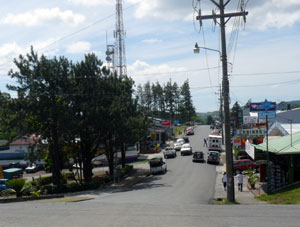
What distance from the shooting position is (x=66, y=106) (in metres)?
35.2

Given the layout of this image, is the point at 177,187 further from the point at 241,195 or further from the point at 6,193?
the point at 6,193

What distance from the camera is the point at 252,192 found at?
26.2 meters

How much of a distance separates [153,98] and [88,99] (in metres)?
93.4

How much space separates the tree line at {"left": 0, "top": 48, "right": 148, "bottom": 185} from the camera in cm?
3369

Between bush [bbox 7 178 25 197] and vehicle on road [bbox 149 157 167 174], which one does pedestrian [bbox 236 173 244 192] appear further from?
bush [bbox 7 178 25 197]

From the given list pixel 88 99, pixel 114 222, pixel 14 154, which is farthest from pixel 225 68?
pixel 14 154

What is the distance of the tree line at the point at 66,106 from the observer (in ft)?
111

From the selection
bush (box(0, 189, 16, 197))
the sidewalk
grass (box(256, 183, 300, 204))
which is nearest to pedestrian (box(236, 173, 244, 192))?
the sidewalk

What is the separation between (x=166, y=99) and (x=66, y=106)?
3612 inches

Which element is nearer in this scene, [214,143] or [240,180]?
[240,180]

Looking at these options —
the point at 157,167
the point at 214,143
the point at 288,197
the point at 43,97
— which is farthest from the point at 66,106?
the point at 214,143

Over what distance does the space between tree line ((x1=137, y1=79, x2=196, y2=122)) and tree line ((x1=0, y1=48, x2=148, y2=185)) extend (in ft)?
271

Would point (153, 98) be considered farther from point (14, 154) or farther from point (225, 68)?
point (225, 68)

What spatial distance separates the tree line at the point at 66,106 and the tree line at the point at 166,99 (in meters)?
82.5
